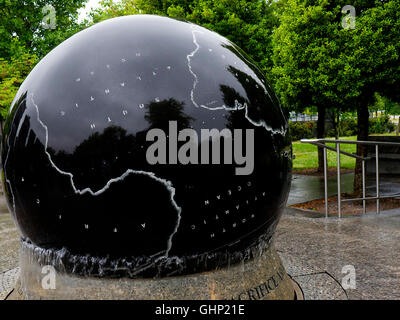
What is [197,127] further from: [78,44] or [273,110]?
[78,44]

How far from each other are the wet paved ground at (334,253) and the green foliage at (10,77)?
6.25 metres

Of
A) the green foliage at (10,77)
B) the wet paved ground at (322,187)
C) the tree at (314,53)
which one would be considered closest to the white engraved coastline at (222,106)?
the tree at (314,53)

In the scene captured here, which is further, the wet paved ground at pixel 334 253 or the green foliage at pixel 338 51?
the green foliage at pixel 338 51

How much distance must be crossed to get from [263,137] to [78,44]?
5.53 ft

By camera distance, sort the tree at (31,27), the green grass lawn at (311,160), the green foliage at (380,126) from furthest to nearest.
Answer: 1. the green foliage at (380,126)
2. the green grass lawn at (311,160)
3. the tree at (31,27)

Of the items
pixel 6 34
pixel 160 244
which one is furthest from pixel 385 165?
pixel 6 34

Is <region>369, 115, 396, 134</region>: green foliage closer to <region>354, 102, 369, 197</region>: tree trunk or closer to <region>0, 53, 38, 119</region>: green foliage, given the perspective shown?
<region>354, 102, 369, 197</region>: tree trunk

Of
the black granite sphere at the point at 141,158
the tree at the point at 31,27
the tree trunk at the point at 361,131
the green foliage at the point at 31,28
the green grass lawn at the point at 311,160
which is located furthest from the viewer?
the green grass lawn at the point at 311,160

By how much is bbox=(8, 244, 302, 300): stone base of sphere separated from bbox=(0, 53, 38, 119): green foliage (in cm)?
1023

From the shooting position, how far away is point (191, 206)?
2.63m

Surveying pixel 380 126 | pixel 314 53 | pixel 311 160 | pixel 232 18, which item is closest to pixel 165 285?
pixel 314 53

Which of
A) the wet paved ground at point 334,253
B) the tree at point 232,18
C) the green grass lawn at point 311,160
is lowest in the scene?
the wet paved ground at point 334,253

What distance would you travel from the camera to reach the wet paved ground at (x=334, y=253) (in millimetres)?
3636

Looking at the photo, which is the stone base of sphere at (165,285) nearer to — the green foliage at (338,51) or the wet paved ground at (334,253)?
Answer: the wet paved ground at (334,253)
